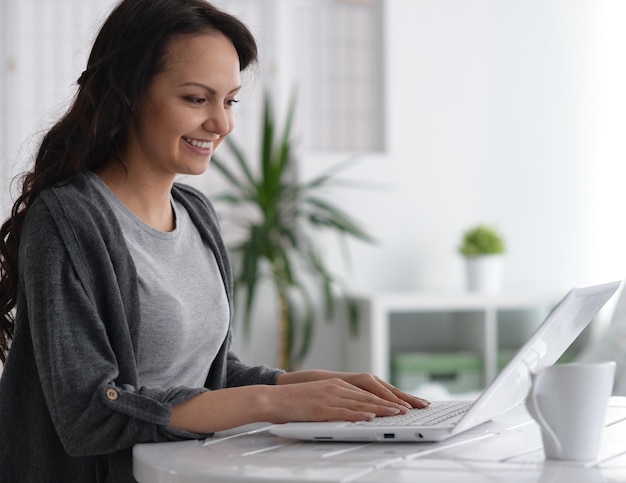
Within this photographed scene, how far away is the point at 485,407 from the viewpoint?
1.16 m

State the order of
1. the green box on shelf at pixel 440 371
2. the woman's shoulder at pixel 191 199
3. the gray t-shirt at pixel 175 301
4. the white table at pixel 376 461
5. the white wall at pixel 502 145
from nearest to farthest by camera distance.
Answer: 1. the white table at pixel 376 461
2. the gray t-shirt at pixel 175 301
3. the woman's shoulder at pixel 191 199
4. the green box on shelf at pixel 440 371
5. the white wall at pixel 502 145

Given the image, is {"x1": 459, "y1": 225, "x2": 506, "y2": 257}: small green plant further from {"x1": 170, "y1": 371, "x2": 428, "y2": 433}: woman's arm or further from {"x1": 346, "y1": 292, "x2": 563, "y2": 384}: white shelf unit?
{"x1": 170, "y1": 371, "x2": 428, "y2": 433}: woman's arm

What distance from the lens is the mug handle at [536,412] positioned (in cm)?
101

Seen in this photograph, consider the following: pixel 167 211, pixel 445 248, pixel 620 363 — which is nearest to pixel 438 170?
pixel 445 248

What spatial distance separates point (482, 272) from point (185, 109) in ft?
9.01

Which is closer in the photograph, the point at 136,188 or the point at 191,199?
the point at 136,188

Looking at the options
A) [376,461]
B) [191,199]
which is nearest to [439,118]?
[191,199]

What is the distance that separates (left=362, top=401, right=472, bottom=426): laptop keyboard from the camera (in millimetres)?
1152

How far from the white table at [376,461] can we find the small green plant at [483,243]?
2.79 meters

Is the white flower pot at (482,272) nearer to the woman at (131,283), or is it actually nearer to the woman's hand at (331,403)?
the woman at (131,283)

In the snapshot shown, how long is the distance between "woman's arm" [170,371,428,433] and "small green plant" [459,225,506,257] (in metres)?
2.85

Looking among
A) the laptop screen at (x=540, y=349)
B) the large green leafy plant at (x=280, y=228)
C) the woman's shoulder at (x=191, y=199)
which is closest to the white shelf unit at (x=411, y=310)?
the large green leafy plant at (x=280, y=228)

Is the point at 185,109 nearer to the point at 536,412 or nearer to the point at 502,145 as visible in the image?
the point at 536,412

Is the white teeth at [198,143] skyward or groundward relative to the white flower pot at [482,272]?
skyward
